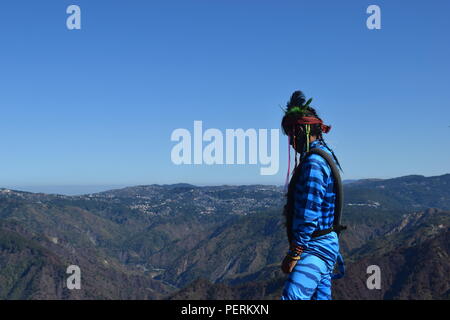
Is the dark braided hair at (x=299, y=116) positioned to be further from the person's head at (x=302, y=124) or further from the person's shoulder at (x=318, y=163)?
the person's shoulder at (x=318, y=163)

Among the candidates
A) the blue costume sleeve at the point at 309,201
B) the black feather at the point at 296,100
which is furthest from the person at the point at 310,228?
the black feather at the point at 296,100

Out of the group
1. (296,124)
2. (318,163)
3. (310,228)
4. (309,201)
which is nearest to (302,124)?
(296,124)

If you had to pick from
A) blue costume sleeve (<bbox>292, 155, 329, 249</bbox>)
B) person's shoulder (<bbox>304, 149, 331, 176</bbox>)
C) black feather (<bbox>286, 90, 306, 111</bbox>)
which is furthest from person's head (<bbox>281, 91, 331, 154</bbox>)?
blue costume sleeve (<bbox>292, 155, 329, 249</bbox>)

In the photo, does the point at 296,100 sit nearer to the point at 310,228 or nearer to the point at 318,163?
the point at 318,163

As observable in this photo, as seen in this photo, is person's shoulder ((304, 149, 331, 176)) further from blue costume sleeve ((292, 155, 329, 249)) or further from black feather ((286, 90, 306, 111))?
black feather ((286, 90, 306, 111))
